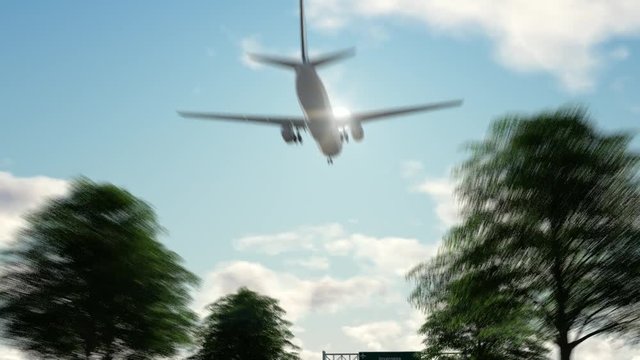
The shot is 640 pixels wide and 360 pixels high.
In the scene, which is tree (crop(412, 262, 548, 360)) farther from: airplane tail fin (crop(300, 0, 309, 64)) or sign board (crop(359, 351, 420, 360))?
sign board (crop(359, 351, 420, 360))

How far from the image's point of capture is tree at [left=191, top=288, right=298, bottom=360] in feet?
235

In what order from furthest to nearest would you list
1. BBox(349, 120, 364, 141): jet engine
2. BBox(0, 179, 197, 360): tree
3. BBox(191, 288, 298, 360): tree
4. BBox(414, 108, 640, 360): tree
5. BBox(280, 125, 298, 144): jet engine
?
1. BBox(191, 288, 298, 360): tree
2. BBox(349, 120, 364, 141): jet engine
3. BBox(280, 125, 298, 144): jet engine
4. BBox(0, 179, 197, 360): tree
5. BBox(414, 108, 640, 360): tree

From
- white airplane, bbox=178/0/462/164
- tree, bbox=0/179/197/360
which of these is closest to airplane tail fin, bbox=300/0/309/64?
white airplane, bbox=178/0/462/164

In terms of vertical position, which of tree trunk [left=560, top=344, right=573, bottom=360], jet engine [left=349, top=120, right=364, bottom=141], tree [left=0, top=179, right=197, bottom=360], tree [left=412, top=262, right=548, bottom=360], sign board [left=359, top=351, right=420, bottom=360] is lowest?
tree trunk [left=560, top=344, right=573, bottom=360]

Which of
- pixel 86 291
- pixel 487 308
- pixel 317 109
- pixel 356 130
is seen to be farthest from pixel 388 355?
pixel 487 308

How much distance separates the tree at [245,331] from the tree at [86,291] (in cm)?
2862

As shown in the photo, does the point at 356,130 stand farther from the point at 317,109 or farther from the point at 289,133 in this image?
the point at 289,133

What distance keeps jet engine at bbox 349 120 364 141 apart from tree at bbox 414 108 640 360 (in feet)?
68.2

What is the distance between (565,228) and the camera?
32812 millimetres

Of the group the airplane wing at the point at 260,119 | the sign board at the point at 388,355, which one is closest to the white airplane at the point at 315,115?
the airplane wing at the point at 260,119

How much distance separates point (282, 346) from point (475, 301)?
1719 inches

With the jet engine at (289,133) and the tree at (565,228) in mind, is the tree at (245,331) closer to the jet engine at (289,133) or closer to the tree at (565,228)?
the jet engine at (289,133)

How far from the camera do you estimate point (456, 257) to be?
116 ft

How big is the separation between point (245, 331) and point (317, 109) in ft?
93.8
